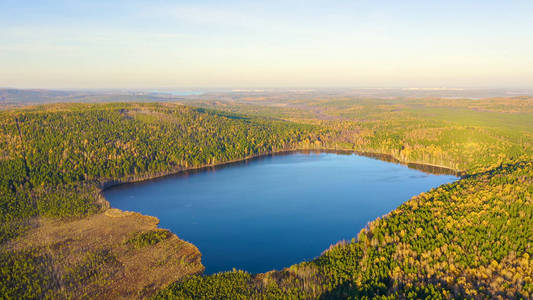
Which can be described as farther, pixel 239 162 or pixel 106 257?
pixel 239 162

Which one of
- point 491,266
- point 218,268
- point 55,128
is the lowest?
point 218,268

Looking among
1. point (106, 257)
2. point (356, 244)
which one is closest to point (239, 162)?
point (106, 257)

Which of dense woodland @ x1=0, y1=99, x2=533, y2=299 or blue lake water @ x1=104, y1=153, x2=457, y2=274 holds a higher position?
dense woodland @ x1=0, y1=99, x2=533, y2=299

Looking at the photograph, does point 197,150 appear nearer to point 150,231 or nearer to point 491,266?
point 150,231

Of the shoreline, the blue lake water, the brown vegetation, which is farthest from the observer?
the shoreline

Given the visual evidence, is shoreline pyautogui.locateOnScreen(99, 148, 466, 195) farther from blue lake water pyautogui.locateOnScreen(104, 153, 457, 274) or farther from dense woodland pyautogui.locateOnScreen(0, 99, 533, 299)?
blue lake water pyautogui.locateOnScreen(104, 153, 457, 274)

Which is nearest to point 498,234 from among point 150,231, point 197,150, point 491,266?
point 491,266

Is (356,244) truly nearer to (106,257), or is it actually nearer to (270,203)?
(270,203)

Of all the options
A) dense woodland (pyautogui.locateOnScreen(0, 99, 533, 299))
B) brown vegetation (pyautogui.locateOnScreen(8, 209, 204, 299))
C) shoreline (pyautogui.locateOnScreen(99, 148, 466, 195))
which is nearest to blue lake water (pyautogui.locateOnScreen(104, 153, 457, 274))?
shoreline (pyautogui.locateOnScreen(99, 148, 466, 195))
